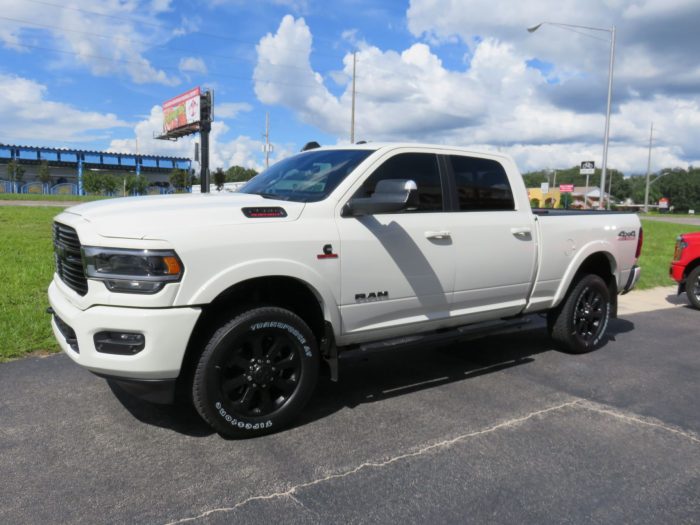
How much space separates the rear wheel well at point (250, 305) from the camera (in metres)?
3.43

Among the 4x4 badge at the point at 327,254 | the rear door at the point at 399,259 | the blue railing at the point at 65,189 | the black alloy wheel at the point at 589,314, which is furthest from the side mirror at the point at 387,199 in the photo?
the blue railing at the point at 65,189

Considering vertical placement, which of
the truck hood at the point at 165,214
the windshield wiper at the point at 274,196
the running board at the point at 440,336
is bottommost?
the running board at the point at 440,336

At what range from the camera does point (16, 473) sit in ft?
10.0

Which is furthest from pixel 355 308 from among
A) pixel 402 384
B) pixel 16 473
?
pixel 16 473

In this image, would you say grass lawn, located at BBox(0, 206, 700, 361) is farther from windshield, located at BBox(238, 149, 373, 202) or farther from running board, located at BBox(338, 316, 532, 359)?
running board, located at BBox(338, 316, 532, 359)

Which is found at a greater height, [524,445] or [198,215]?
[198,215]

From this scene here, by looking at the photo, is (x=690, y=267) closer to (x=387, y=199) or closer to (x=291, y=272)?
(x=387, y=199)

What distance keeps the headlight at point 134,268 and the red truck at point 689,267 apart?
8.02 meters

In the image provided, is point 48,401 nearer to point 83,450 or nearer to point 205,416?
point 83,450

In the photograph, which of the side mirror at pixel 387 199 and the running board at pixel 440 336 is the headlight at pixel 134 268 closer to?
the side mirror at pixel 387 199

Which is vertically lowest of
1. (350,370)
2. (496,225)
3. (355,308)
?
(350,370)

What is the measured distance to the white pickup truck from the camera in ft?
10.4

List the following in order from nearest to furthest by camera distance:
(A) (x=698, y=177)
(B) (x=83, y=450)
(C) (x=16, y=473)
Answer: (C) (x=16, y=473) → (B) (x=83, y=450) → (A) (x=698, y=177)

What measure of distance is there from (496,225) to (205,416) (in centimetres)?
280
